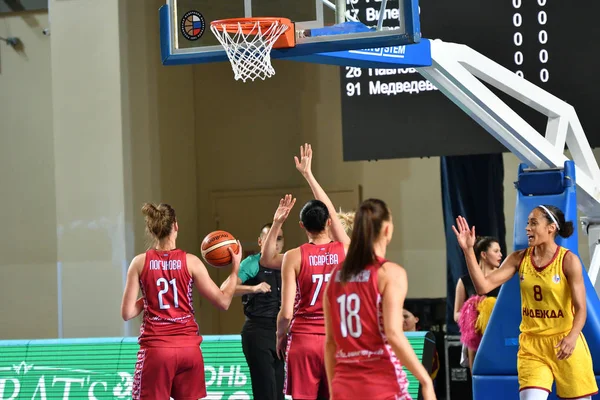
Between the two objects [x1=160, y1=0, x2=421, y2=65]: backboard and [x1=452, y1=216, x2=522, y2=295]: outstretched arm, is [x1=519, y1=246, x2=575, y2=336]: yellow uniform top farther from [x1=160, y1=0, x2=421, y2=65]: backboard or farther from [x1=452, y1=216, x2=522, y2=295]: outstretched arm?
[x1=160, y1=0, x2=421, y2=65]: backboard

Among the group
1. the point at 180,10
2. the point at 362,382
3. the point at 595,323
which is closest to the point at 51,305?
the point at 180,10

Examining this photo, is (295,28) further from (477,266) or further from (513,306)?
(513,306)

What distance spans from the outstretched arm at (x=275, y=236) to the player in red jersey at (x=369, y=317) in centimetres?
179

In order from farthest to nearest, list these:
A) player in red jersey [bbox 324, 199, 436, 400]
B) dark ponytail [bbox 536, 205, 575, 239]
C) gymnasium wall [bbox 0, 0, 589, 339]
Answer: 1. gymnasium wall [bbox 0, 0, 589, 339]
2. dark ponytail [bbox 536, 205, 575, 239]
3. player in red jersey [bbox 324, 199, 436, 400]

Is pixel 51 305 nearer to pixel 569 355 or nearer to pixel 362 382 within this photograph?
pixel 569 355

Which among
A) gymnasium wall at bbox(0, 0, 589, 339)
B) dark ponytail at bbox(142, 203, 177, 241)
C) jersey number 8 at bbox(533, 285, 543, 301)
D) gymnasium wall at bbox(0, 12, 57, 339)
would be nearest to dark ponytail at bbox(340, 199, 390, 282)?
dark ponytail at bbox(142, 203, 177, 241)

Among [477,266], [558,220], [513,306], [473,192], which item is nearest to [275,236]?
[477,266]

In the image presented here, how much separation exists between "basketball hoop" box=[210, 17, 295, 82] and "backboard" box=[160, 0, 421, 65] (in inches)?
2.5

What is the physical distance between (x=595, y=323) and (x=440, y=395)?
4.78 metres

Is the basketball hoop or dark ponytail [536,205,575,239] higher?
the basketball hoop

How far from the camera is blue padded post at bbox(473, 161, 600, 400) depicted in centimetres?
719

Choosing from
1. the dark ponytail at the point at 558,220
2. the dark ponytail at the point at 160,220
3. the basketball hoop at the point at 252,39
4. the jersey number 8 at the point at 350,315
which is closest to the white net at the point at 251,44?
the basketball hoop at the point at 252,39

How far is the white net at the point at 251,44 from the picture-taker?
6125mm

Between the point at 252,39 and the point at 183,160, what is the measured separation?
8942 mm
